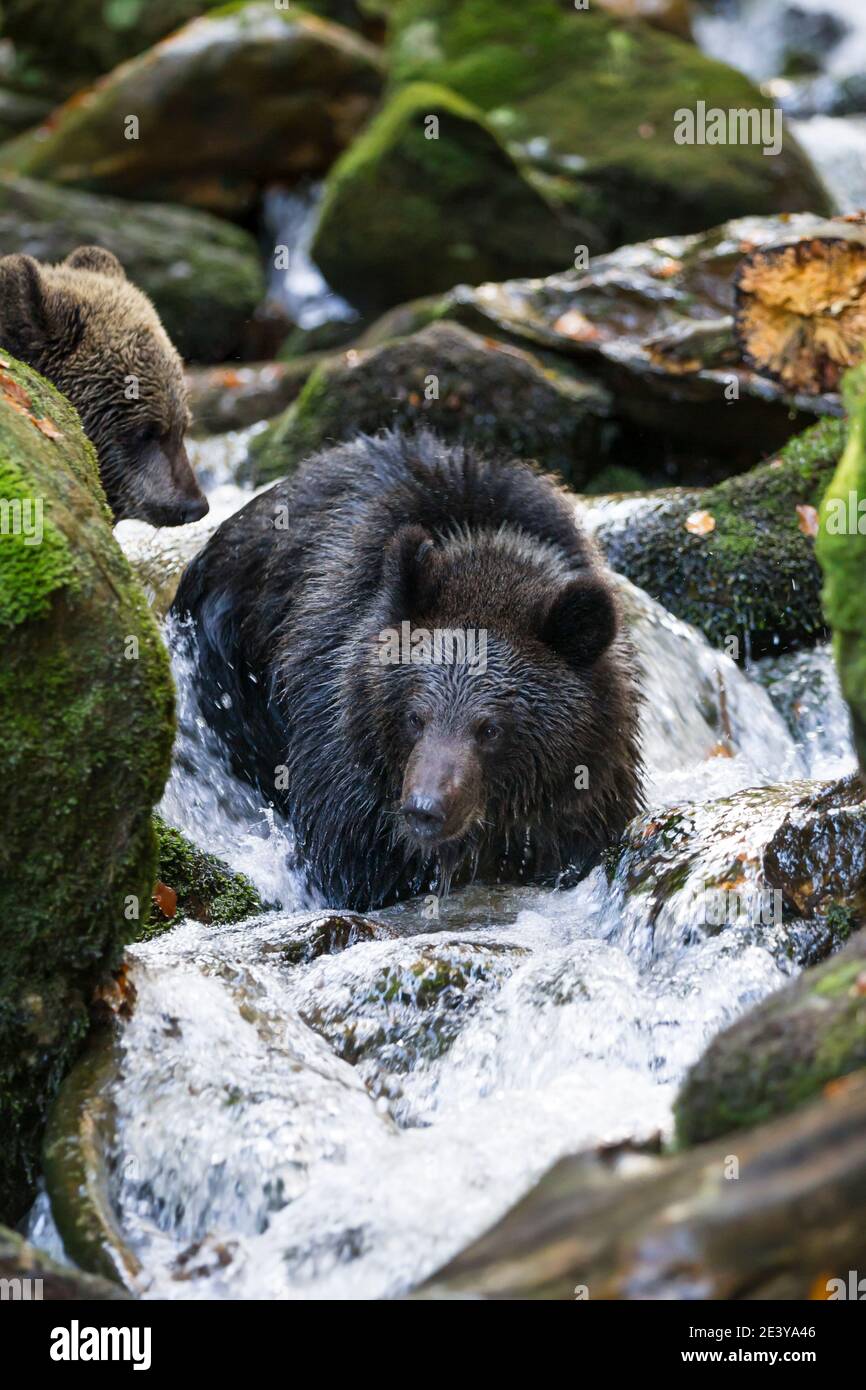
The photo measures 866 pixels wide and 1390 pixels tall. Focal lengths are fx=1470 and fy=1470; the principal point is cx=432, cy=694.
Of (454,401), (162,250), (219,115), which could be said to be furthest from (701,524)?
(219,115)

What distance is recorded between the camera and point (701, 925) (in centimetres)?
528

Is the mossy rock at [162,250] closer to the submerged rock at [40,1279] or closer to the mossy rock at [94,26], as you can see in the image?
the mossy rock at [94,26]

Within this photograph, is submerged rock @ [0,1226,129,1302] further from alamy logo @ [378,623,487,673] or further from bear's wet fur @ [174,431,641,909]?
alamy logo @ [378,623,487,673]

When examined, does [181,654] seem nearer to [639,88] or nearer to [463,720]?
[463,720]

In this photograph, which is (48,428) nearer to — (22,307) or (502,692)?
(502,692)

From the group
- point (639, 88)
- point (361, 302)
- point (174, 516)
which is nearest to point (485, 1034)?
point (174, 516)

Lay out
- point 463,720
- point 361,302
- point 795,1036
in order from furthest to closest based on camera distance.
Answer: point 361,302 → point 463,720 → point 795,1036

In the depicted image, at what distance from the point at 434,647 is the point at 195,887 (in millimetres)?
1463

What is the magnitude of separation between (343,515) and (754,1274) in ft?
15.9

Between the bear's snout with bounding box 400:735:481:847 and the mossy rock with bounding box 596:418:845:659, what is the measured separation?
3.24 m

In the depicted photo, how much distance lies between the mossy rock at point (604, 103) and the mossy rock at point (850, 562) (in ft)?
36.3

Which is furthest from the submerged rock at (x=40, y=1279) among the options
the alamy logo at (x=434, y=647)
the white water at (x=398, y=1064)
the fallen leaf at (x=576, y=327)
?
the fallen leaf at (x=576, y=327)

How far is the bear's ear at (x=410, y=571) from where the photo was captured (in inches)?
236

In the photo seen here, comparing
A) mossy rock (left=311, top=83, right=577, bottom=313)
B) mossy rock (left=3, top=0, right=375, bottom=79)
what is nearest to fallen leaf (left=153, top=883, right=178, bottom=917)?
mossy rock (left=311, top=83, right=577, bottom=313)
